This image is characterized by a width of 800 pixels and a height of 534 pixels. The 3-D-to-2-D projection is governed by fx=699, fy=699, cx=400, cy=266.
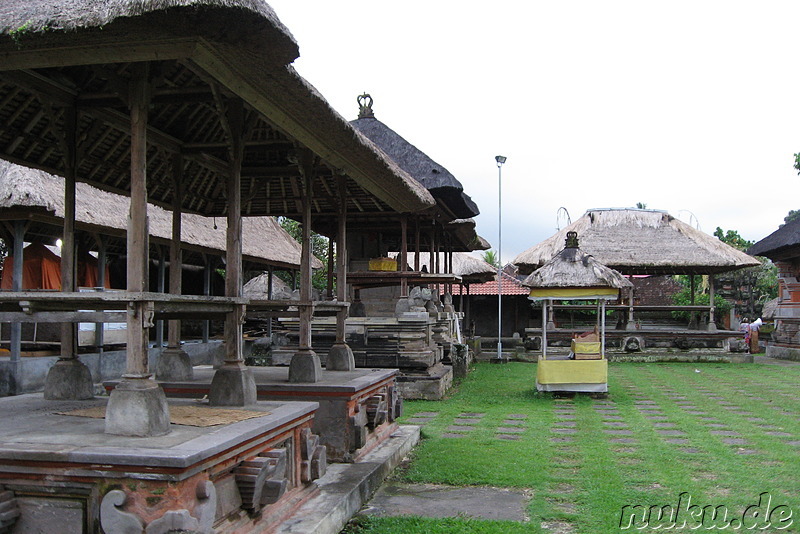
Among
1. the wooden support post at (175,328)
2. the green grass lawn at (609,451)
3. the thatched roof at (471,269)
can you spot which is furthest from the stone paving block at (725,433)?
the thatched roof at (471,269)

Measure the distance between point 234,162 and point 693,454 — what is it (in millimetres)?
5505

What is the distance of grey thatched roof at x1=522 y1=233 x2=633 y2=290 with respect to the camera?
11648 mm

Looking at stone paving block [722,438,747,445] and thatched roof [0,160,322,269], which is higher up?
thatched roof [0,160,322,269]

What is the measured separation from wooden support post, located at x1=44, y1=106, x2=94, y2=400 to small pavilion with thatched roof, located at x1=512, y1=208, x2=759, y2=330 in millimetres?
18099

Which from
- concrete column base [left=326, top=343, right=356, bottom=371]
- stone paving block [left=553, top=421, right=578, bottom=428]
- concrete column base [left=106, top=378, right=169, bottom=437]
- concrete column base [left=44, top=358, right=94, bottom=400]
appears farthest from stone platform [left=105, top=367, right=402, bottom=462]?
stone paving block [left=553, top=421, right=578, bottom=428]

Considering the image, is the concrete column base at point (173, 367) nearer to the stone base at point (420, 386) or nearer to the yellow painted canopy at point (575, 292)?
the stone base at point (420, 386)

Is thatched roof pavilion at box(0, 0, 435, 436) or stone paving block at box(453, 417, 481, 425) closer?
thatched roof pavilion at box(0, 0, 435, 436)

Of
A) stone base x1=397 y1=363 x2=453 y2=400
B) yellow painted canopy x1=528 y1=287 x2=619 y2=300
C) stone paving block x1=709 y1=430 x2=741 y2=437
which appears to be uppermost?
Result: yellow painted canopy x1=528 y1=287 x2=619 y2=300

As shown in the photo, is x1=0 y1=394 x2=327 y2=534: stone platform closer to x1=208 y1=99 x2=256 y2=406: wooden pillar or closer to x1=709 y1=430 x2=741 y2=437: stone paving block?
x1=208 y1=99 x2=256 y2=406: wooden pillar

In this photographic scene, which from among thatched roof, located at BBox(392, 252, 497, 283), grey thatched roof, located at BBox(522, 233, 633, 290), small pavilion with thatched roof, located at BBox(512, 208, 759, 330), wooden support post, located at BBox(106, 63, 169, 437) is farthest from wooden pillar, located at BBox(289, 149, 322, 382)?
thatched roof, located at BBox(392, 252, 497, 283)

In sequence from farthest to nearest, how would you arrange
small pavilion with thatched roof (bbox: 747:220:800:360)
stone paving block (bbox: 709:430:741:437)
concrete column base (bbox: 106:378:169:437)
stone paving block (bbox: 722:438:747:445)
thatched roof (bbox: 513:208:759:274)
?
small pavilion with thatched roof (bbox: 747:220:800:360)
thatched roof (bbox: 513:208:759:274)
stone paving block (bbox: 709:430:741:437)
stone paving block (bbox: 722:438:747:445)
concrete column base (bbox: 106:378:169:437)

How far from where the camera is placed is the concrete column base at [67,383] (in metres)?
5.21

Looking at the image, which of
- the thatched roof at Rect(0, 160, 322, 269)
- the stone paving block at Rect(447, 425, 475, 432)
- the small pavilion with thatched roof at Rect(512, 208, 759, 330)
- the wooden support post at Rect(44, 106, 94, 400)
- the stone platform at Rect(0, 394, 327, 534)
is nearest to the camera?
the stone platform at Rect(0, 394, 327, 534)

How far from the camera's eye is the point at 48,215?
996cm
